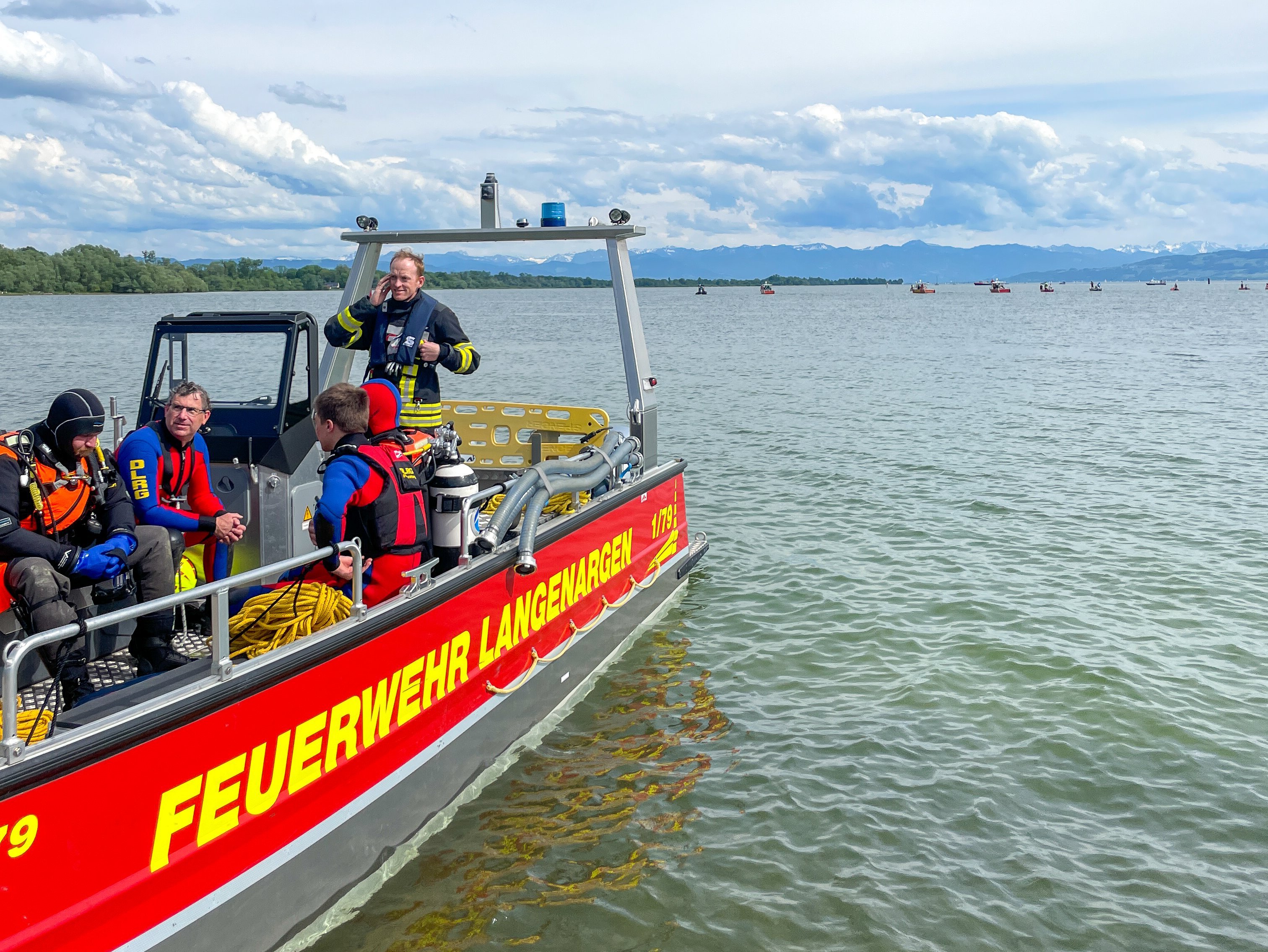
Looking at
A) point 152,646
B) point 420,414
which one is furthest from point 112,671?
point 420,414

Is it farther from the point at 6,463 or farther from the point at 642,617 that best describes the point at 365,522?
the point at 642,617

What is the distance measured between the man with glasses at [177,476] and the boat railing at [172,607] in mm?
824

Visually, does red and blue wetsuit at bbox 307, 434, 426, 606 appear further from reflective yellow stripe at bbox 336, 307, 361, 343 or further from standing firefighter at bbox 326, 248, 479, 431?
reflective yellow stripe at bbox 336, 307, 361, 343

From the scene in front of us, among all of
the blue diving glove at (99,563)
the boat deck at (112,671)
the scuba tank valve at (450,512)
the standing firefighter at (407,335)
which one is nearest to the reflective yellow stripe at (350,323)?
the standing firefighter at (407,335)

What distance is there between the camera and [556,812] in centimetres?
539

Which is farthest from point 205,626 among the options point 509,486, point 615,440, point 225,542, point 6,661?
point 615,440

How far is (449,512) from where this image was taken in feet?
16.2

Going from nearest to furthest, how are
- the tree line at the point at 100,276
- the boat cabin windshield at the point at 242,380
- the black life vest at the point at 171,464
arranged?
1. the black life vest at the point at 171,464
2. the boat cabin windshield at the point at 242,380
3. the tree line at the point at 100,276

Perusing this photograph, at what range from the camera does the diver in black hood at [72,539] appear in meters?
3.74

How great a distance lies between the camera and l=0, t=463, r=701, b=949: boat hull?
9.87 ft

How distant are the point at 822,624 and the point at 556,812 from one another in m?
3.51

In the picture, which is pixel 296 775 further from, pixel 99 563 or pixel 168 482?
pixel 168 482

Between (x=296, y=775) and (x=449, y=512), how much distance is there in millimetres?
1508

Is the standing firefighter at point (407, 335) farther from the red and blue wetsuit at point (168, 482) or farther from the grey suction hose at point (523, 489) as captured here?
the red and blue wetsuit at point (168, 482)
